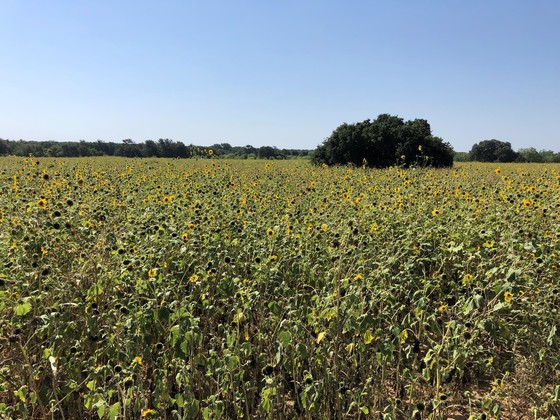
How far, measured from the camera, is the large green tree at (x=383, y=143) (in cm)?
2380

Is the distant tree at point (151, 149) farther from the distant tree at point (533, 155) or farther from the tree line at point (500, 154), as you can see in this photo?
the distant tree at point (533, 155)

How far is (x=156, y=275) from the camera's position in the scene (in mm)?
2922

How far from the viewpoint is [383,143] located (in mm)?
24500

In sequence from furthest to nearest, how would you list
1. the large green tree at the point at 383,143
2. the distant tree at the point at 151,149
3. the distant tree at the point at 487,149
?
the distant tree at the point at 487,149 < the distant tree at the point at 151,149 < the large green tree at the point at 383,143

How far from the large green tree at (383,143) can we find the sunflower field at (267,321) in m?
19.9

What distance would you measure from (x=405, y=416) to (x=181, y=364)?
139 centimetres

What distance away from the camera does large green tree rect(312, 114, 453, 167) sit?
78.1 ft

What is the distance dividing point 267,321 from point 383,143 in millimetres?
22969

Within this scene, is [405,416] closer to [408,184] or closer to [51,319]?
[51,319]

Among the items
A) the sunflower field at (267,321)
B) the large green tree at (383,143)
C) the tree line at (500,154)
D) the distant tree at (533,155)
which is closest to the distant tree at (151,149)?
the large green tree at (383,143)

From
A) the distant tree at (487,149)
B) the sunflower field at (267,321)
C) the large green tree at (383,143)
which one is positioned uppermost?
the distant tree at (487,149)

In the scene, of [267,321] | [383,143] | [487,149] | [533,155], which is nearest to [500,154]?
[533,155]

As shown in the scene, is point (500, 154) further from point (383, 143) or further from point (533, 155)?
point (383, 143)

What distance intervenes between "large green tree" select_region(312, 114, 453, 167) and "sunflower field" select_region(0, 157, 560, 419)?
19852 millimetres
